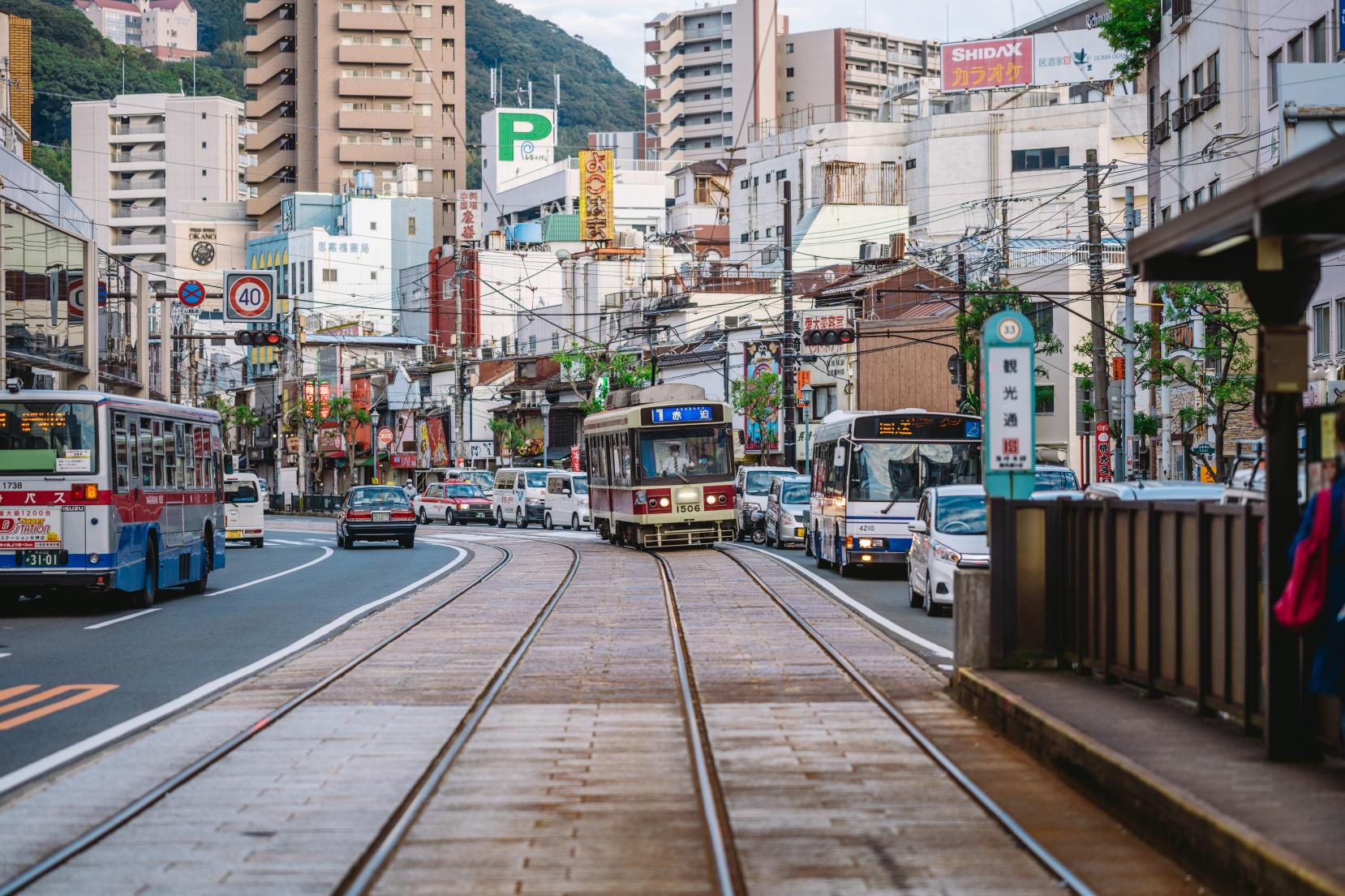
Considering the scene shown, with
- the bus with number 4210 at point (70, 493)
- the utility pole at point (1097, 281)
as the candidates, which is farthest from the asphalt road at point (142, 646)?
the utility pole at point (1097, 281)

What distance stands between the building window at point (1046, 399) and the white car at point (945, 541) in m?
41.2

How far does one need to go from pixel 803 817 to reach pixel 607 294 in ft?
283

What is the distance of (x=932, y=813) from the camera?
29.4 feet

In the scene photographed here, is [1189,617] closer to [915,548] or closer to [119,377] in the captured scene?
[915,548]

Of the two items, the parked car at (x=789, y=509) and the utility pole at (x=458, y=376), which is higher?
the utility pole at (x=458, y=376)

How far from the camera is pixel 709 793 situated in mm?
9398

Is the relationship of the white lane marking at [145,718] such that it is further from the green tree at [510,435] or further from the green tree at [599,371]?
the green tree at [510,435]

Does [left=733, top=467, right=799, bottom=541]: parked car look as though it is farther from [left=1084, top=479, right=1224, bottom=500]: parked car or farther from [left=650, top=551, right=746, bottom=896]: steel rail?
[left=650, top=551, right=746, bottom=896]: steel rail

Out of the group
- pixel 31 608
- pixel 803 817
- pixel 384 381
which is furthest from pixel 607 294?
pixel 803 817

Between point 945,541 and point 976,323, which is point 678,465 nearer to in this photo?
point 976,323

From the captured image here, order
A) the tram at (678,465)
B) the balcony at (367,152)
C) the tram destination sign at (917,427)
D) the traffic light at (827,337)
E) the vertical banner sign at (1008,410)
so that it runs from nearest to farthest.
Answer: the vertical banner sign at (1008,410) < the tram destination sign at (917,427) < the tram at (678,465) < the traffic light at (827,337) < the balcony at (367,152)

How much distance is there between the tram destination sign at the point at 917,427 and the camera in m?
30.2

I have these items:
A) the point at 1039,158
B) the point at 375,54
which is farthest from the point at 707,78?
the point at 1039,158

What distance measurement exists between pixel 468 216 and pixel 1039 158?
Answer: 46.4 metres
